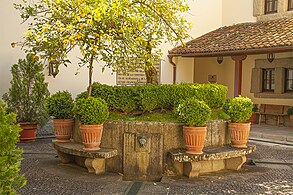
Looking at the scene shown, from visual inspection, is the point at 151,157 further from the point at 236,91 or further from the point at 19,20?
the point at 236,91

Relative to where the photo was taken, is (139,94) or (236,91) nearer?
(139,94)

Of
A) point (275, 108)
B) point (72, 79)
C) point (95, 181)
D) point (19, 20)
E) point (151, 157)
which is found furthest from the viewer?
point (275, 108)

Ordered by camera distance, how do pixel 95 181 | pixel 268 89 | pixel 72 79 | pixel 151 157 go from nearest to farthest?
pixel 95 181
pixel 151 157
pixel 72 79
pixel 268 89

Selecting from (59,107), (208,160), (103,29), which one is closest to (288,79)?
(208,160)

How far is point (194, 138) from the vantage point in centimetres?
541

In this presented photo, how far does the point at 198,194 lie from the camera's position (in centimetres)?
481

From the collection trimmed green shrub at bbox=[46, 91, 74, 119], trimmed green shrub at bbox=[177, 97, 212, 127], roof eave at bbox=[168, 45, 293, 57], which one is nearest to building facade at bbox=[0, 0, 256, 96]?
roof eave at bbox=[168, 45, 293, 57]

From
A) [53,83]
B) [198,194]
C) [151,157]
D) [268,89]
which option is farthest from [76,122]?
[268,89]

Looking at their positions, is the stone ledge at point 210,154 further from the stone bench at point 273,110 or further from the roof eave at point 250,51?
the stone bench at point 273,110

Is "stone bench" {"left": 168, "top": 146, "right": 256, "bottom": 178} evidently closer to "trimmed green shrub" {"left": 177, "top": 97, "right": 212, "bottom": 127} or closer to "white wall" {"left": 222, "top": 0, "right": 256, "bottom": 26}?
"trimmed green shrub" {"left": 177, "top": 97, "right": 212, "bottom": 127}

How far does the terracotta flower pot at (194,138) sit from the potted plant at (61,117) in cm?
217

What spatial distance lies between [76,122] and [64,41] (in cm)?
176

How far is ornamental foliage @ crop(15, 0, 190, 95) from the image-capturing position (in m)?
5.12

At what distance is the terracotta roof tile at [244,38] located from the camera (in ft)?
35.4
